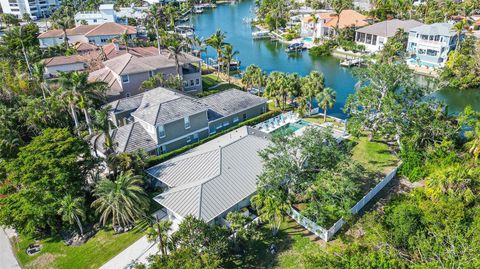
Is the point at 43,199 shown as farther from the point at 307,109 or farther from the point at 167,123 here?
the point at 307,109

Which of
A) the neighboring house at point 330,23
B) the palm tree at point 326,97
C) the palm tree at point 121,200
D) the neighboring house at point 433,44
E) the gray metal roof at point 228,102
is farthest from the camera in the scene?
the neighboring house at point 330,23

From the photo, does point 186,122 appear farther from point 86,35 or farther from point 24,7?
point 24,7

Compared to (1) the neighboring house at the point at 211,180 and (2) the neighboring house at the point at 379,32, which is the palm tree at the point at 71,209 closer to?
(1) the neighboring house at the point at 211,180

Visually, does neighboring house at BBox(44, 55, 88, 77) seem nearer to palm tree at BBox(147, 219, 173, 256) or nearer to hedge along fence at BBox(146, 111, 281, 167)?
hedge along fence at BBox(146, 111, 281, 167)

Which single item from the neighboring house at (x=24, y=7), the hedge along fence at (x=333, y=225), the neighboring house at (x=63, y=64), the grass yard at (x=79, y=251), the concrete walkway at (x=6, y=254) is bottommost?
the concrete walkway at (x=6, y=254)

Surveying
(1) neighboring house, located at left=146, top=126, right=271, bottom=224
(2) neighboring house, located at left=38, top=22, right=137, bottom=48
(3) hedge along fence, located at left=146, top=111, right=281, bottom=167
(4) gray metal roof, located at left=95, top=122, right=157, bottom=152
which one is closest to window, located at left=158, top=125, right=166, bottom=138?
(4) gray metal roof, located at left=95, top=122, right=157, bottom=152

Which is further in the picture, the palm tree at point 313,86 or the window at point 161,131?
the palm tree at point 313,86

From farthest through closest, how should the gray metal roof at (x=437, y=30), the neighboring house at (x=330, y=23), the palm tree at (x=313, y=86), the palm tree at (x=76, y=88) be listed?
the neighboring house at (x=330, y=23) < the gray metal roof at (x=437, y=30) < the palm tree at (x=313, y=86) < the palm tree at (x=76, y=88)

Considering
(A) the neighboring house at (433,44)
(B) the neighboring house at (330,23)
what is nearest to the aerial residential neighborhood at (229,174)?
(A) the neighboring house at (433,44)
